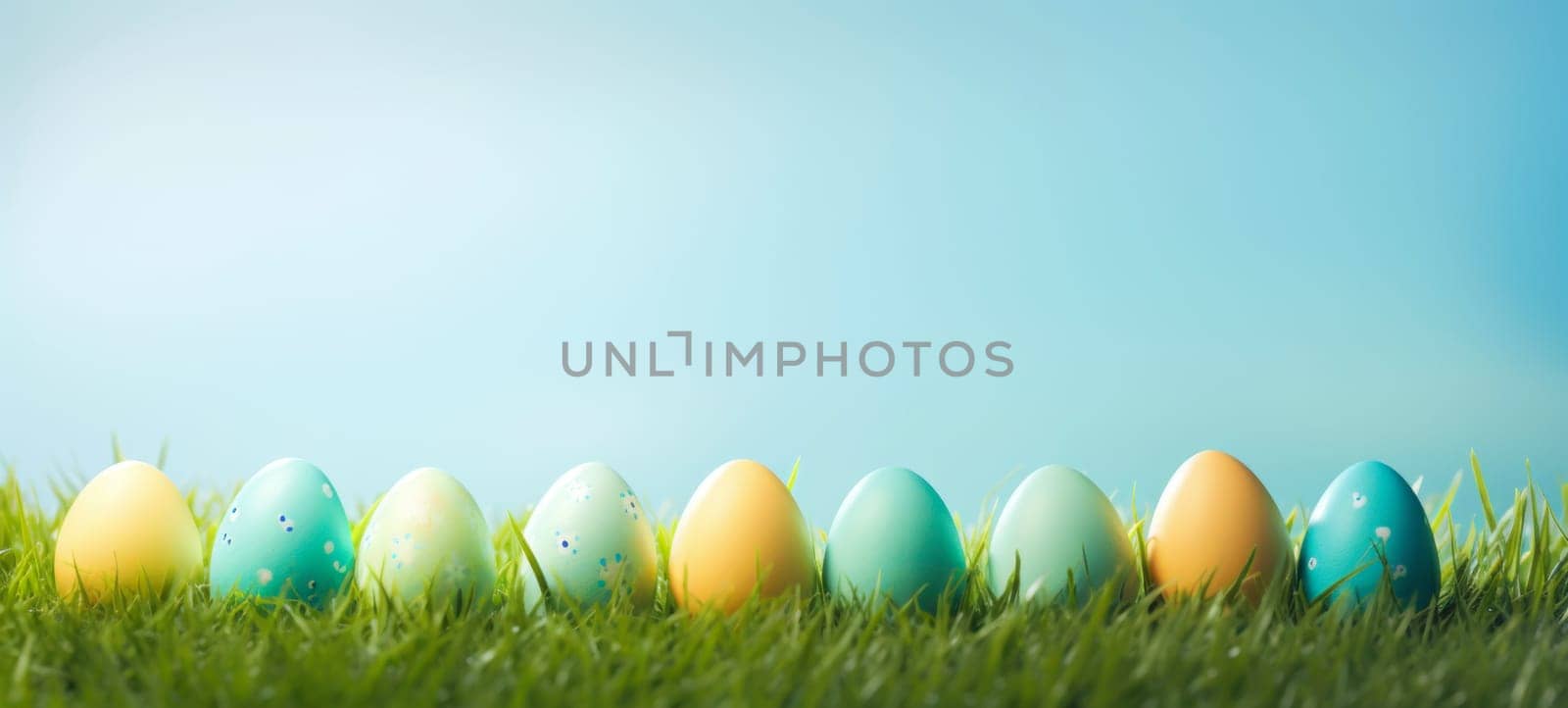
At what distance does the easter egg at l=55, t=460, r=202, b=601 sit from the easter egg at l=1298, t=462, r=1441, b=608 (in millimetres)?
1804

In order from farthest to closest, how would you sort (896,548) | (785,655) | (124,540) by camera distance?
1. (124,540)
2. (896,548)
3. (785,655)

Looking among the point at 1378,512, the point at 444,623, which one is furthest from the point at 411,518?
the point at 1378,512

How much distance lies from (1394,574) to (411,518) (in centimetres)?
149

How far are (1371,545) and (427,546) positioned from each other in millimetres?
1423

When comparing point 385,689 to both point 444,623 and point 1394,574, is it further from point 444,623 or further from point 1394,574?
point 1394,574

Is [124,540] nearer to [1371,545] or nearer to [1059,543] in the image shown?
[1059,543]

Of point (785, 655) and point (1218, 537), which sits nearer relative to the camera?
point (785, 655)

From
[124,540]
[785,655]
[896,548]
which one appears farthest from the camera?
[124,540]

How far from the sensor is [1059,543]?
1.78 meters

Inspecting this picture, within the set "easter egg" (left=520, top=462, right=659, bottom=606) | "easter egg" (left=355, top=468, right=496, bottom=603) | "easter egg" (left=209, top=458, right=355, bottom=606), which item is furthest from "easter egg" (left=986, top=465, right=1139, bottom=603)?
"easter egg" (left=209, top=458, right=355, bottom=606)

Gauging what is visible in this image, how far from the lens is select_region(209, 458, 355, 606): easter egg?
184 centimetres

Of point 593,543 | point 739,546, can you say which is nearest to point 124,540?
point 593,543

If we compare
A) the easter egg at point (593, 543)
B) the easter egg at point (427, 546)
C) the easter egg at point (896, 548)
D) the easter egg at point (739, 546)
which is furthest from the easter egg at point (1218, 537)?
the easter egg at point (427, 546)

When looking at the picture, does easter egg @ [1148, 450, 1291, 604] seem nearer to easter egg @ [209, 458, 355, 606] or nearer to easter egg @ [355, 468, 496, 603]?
easter egg @ [355, 468, 496, 603]
